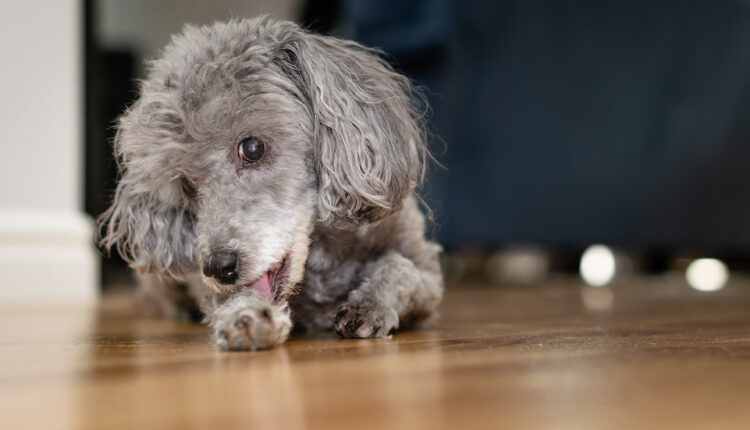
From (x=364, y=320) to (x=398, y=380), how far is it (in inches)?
19.8

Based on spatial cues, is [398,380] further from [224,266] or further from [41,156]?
[41,156]

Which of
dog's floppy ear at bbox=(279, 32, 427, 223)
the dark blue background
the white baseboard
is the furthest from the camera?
the dark blue background

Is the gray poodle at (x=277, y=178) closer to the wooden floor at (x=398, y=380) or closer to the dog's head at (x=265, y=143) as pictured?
the dog's head at (x=265, y=143)

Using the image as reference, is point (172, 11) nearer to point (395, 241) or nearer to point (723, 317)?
point (395, 241)

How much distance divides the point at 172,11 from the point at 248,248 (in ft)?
12.8

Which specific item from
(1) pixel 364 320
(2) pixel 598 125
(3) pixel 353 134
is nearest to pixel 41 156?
(3) pixel 353 134

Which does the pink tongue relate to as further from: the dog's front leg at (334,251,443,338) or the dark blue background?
the dark blue background

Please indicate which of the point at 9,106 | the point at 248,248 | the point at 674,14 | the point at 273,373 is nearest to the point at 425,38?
the point at 674,14

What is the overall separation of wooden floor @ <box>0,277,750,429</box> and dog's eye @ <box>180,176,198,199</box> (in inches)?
13.3

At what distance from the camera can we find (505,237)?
14.0 feet

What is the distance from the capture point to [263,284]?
1.38 m

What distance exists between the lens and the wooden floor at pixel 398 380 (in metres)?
0.75

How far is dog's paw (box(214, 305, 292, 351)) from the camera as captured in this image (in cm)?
126

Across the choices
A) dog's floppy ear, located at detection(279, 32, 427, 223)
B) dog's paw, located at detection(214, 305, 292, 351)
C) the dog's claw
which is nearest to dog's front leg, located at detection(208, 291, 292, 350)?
dog's paw, located at detection(214, 305, 292, 351)
